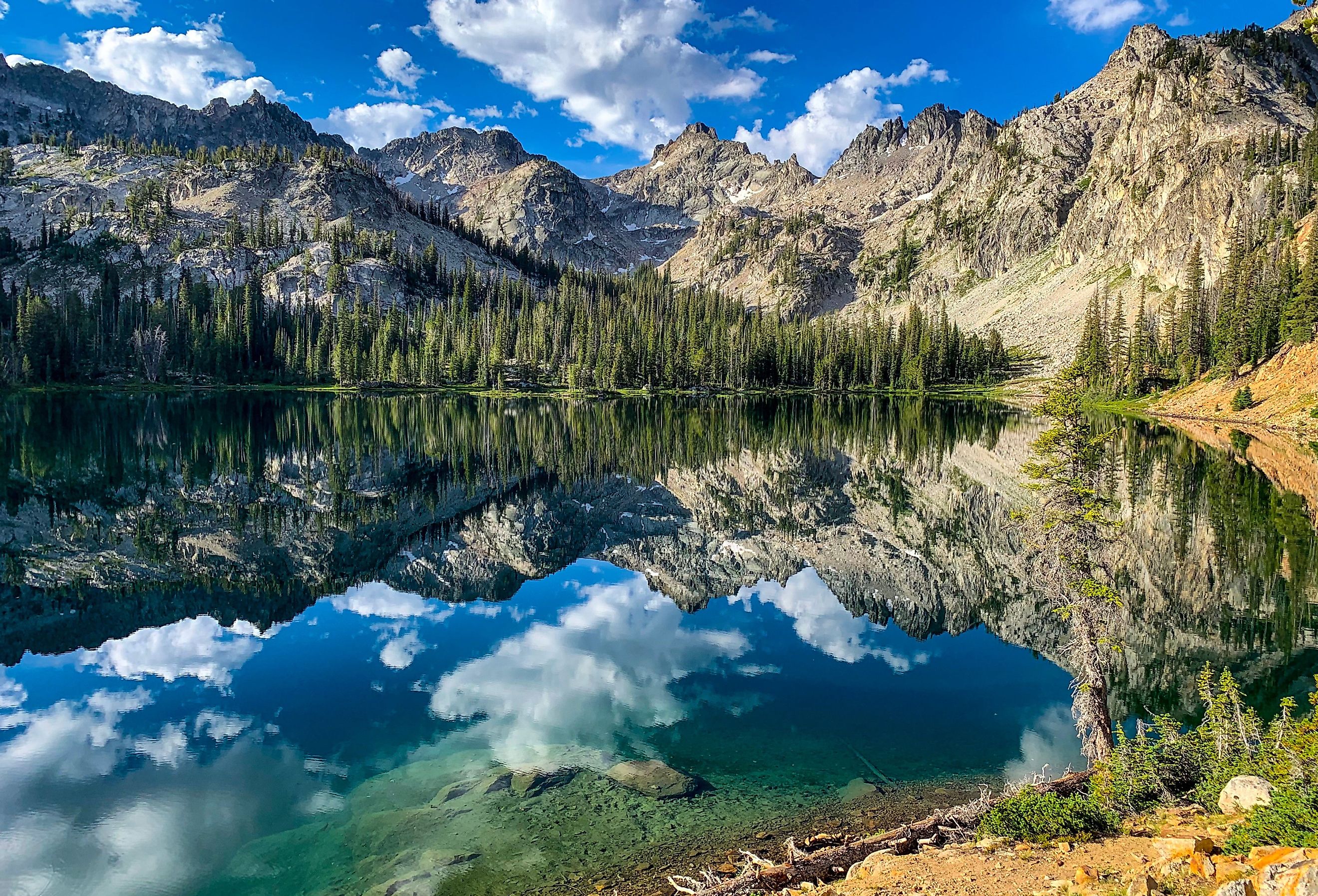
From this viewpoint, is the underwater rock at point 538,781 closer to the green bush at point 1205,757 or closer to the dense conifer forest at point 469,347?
the green bush at point 1205,757

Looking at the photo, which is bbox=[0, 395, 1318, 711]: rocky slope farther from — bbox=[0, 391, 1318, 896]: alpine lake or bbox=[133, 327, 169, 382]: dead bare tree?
bbox=[133, 327, 169, 382]: dead bare tree

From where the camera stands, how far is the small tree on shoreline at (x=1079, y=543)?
12.7m

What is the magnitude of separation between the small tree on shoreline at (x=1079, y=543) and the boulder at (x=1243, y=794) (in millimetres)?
2926

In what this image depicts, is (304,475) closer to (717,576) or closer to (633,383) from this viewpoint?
(717,576)

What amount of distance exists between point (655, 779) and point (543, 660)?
7.02 m

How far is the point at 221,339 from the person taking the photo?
496ft

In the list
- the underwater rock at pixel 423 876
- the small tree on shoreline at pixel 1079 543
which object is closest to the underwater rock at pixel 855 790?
the small tree on shoreline at pixel 1079 543

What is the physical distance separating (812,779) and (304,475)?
44314 mm

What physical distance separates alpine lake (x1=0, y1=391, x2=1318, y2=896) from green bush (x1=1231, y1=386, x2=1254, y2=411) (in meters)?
44.7

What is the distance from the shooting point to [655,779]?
1352cm

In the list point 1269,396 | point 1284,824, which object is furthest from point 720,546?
point 1269,396

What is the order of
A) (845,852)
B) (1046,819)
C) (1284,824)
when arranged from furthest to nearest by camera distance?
(845,852) → (1046,819) → (1284,824)

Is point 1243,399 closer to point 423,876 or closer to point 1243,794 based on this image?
point 1243,794

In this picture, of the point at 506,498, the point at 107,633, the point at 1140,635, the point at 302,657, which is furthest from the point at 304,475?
the point at 1140,635
